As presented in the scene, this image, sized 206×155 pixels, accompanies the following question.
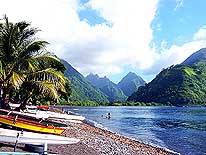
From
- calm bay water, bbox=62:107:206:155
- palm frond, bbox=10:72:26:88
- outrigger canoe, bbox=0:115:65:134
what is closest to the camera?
outrigger canoe, bbox=0:115:65:134

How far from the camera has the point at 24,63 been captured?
88.4 feet

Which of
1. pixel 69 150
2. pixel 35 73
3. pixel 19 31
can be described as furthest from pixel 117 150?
pixel 19 31

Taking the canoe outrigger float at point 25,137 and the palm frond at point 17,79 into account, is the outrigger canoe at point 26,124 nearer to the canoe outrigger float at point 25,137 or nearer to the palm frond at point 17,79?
the canoe outrigger float at point 25,137

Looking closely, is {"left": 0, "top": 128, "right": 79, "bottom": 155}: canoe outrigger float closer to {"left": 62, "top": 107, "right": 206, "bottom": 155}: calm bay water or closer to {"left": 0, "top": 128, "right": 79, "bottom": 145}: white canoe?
{"left": 0, "top": 128, "right": 79, "bottom": 145}: white canoe

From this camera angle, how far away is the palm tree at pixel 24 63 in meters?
25.7

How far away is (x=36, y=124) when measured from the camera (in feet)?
72.3

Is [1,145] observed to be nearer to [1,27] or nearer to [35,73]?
[35,73]

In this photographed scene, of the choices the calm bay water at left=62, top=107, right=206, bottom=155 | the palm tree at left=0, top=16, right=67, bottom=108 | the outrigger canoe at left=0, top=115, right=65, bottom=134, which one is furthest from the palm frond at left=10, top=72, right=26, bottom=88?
the calm bay water at left=62, top=107, right=206, bottom=155

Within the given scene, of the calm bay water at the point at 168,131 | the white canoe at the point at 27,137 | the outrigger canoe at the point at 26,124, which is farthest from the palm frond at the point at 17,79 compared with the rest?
the calm bay water at the point at 168,131

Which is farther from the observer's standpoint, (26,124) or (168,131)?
(168,131)

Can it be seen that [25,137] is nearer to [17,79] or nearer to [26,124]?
[26,124]

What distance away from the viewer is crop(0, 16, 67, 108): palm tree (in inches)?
1010

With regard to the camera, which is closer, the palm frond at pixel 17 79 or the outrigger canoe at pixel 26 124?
the outrigger canoe at pixel 26 124

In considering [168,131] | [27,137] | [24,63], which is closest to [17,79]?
[24,63]
